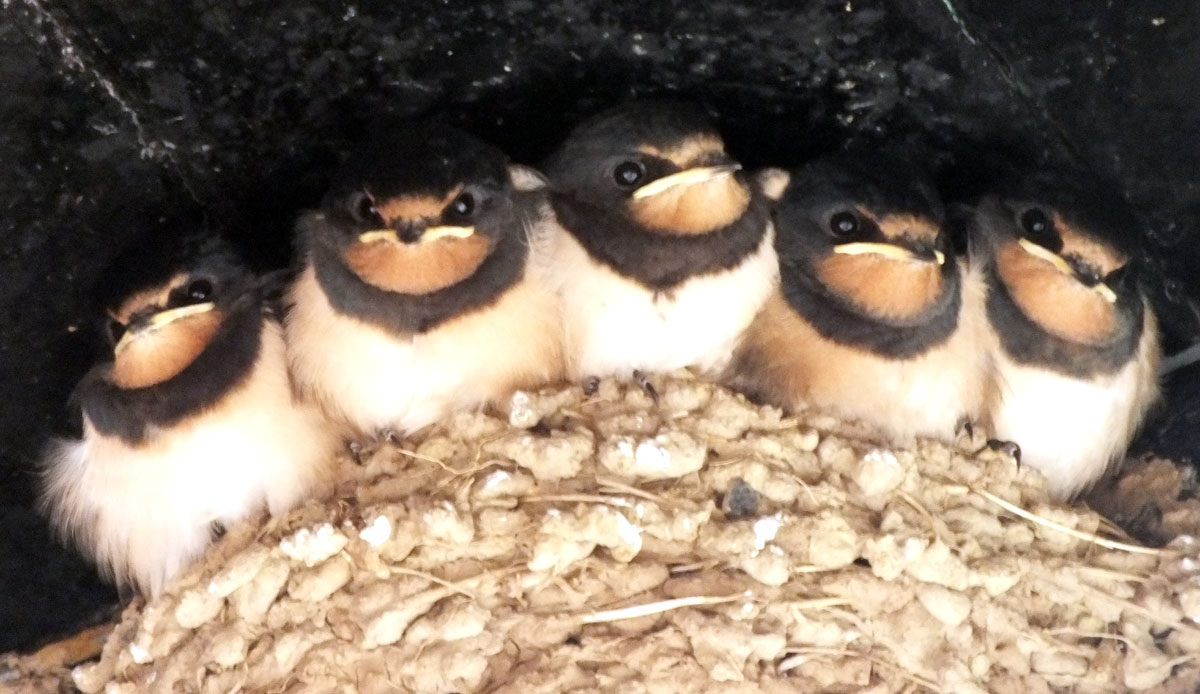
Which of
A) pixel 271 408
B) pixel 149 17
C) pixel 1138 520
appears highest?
pixel 149 17

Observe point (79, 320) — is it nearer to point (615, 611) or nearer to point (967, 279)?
point (615, 611)

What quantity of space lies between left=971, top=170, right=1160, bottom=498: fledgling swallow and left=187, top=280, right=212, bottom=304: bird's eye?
143 centimetres

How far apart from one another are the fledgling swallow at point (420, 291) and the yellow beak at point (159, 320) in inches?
7.8

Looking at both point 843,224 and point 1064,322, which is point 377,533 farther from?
point 1064,322

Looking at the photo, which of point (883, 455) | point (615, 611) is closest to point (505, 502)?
point (615, 611)

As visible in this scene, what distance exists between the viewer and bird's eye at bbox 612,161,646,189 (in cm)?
260

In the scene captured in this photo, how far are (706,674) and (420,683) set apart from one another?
460 millimetres

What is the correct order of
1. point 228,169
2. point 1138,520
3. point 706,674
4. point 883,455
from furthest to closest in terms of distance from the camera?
point 1138,520
point 228,169
point 883,455
point 706,674

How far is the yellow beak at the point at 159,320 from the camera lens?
2.51m

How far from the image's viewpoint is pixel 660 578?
242 cm

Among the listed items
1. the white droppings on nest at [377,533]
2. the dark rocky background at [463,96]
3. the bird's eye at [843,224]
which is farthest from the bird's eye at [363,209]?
the bird's eye at [843,224]

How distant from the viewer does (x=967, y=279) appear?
2.83 m

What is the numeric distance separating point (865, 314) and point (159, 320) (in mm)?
1220

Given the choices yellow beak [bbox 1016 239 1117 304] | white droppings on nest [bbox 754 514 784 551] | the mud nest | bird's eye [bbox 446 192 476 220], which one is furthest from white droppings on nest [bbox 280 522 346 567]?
yellow beak [bbox 1016 239 1117 304]
